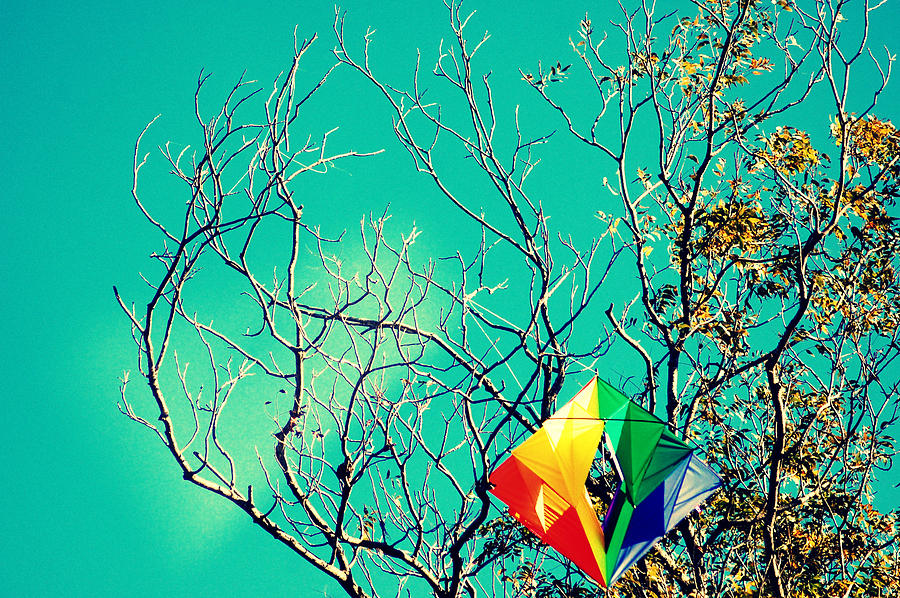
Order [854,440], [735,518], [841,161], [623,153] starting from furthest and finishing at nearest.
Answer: [854,440] < [735,518] < [623,153] < [841,161]

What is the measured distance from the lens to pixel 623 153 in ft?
17.8

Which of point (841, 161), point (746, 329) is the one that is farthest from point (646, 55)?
point (746, 329)

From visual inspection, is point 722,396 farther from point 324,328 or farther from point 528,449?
point 324,328

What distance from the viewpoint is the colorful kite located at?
3801mm

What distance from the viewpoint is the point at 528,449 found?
153 inches

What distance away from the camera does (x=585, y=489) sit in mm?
3918

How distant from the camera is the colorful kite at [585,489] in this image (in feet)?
12.5

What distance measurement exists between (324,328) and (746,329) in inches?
143

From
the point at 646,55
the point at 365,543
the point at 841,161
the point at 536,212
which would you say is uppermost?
the point at 646,55

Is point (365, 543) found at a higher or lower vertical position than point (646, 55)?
lower

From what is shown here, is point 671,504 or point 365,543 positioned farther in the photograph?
point 365,543

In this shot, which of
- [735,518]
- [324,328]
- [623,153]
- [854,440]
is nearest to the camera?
[324,328]

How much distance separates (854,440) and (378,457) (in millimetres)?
4413

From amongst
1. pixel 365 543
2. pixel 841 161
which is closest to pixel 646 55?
pixel 841 161
